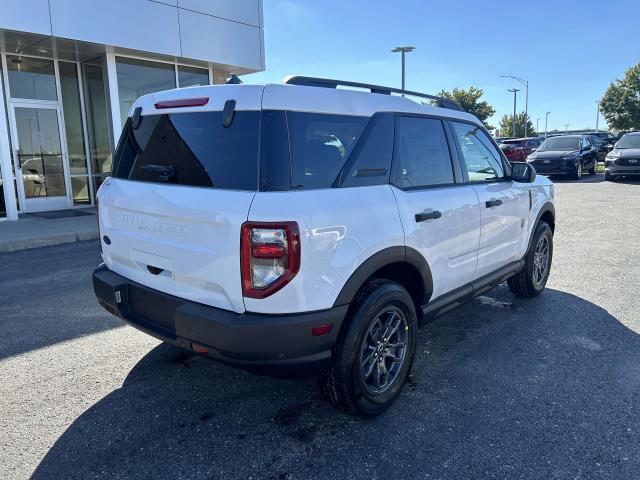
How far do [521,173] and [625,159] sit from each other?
1526 cm

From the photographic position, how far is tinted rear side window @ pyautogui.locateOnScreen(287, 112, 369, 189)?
8.45 feet

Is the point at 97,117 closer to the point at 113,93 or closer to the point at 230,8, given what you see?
the point at 113,93

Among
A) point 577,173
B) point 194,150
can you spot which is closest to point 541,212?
point 194,150

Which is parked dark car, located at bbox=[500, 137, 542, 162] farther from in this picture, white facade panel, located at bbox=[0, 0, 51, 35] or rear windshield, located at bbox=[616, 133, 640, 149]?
white facade panel, located at bbox=[0, 0, 51, 35]

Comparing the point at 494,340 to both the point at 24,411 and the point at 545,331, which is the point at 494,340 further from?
the point at 24,411

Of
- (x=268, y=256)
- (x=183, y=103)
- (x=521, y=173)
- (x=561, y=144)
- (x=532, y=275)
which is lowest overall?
(x=532, y=275)

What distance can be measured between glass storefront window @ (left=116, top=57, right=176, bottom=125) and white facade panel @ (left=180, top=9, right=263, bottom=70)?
3.59 feet

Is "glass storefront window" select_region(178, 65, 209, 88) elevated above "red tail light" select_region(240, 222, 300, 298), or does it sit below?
above

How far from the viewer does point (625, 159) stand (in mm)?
16984

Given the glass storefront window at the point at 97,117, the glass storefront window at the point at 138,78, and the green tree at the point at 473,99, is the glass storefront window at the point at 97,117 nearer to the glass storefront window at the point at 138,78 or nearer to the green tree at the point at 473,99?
the glass storefront window at the point at 138,78

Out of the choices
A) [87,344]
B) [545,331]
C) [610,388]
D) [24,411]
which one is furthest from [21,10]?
[610,388]

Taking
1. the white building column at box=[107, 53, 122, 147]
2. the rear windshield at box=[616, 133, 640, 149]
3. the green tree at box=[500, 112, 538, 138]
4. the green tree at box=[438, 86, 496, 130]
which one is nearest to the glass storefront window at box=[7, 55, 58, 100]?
the white building column at box=[107, 53, 122, 147]

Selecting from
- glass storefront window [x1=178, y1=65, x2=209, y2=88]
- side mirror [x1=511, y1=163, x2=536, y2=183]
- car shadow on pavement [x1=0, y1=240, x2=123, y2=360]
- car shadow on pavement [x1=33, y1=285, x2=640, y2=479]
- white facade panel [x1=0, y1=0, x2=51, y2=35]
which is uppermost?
white facade panel [x1=0, y1=0, x2=51, y2=35]

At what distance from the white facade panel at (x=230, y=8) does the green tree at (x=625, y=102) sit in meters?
44.3
